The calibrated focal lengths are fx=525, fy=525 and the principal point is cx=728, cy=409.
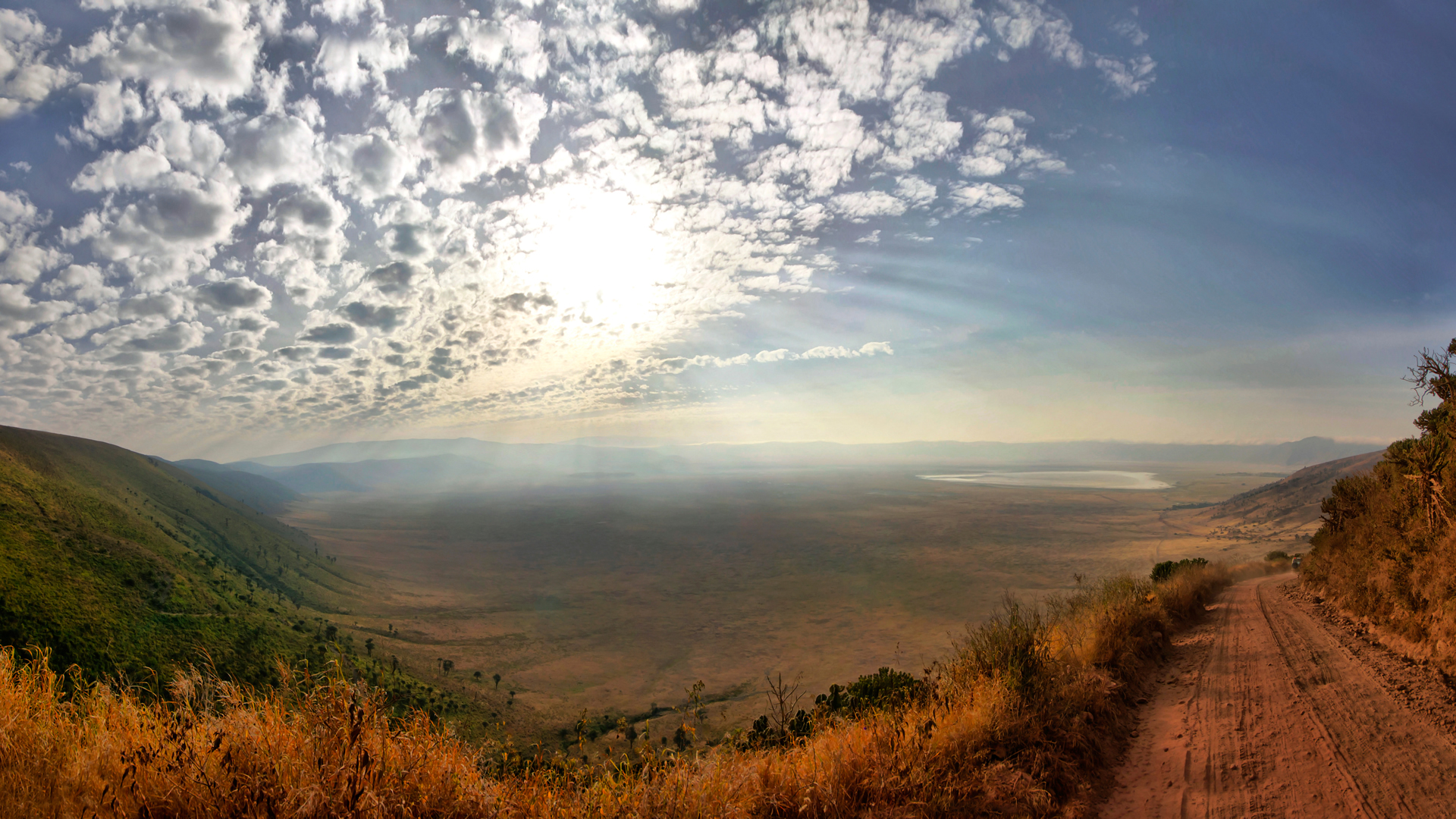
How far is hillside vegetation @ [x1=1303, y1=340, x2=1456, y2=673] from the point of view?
7.24 metres

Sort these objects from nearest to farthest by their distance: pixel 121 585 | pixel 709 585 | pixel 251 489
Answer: pixel 121 585, pixel 709 585, pixel 251 489

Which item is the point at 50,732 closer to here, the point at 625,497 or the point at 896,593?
the point at 896,593

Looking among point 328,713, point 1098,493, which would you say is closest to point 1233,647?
point 328,713

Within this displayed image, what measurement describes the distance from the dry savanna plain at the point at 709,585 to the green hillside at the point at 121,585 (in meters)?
6.79

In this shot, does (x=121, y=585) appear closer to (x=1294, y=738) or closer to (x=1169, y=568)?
(x=1294, y=738)

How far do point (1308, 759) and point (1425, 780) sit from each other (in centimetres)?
68

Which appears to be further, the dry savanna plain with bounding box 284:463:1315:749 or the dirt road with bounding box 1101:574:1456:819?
the dry savanna plain with bounding box 284:463:1315:749

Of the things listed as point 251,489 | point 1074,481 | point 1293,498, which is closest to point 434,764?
point 1293,498

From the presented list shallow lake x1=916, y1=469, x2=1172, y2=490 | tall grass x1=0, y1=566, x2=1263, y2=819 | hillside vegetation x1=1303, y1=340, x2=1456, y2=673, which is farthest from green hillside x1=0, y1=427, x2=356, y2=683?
shallow lake x1=916, y1=469, x2=1172, y2=490

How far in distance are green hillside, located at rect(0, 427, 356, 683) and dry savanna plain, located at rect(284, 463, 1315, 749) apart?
679 cm

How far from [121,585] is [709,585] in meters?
44.1

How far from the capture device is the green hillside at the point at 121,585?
14.5 meters

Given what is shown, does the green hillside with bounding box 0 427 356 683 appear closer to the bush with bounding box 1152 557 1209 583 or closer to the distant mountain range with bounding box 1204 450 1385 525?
the bush with bounding box 1152 557 1209 583

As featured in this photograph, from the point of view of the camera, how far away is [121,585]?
1894cm
